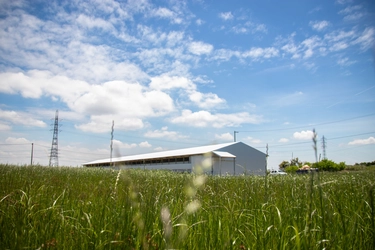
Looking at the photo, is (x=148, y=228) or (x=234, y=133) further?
(x=234, y=133)

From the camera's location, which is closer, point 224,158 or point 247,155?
point 224,158

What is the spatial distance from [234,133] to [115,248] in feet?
203

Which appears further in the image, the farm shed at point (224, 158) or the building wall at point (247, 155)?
the building wall at point (247, 155)

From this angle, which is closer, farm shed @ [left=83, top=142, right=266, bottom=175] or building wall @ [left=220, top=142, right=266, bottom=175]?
farm shed @ [left=83, top=142, right=266, bottom=175]

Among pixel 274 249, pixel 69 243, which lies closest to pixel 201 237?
pixel 274 249

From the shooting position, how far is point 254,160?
127ft

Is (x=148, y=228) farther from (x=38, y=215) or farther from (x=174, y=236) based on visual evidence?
(x=38, y=215)

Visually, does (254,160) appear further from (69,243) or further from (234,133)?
(69,243)

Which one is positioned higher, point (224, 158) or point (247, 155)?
point (247, 155)

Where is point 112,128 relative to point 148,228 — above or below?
above

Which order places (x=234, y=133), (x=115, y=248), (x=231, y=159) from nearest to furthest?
(x=115, y=248)
(x=231, y=159)
(x=234, y=133)

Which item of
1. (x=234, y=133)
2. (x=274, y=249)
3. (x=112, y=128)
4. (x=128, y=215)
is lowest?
(x=274, y=249)

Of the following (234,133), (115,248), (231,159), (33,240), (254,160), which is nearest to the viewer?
(115,248)

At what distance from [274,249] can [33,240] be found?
200 cm
